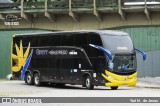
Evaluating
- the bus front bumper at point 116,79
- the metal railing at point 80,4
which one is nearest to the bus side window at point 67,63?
the bus front bumper at point 116,79

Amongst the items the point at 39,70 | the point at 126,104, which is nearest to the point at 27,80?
the point at 39,70

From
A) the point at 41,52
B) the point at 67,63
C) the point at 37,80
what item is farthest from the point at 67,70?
the point at 37,80

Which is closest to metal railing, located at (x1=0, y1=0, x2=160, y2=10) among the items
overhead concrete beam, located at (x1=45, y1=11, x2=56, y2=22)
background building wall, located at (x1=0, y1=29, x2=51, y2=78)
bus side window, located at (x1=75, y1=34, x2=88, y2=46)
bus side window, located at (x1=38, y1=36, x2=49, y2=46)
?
overhead concrete beam, located at (x1=45, y1=11, x2=56, y2=22)

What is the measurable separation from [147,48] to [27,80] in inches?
466

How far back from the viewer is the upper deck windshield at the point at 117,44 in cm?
2944

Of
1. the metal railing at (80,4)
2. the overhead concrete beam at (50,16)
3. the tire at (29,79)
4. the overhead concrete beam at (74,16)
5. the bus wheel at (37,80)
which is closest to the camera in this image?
the bus wheel at (37,80)

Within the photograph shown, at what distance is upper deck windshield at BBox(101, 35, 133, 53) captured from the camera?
29444 millimetres

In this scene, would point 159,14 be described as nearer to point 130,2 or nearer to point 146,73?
Answer: point 130,2

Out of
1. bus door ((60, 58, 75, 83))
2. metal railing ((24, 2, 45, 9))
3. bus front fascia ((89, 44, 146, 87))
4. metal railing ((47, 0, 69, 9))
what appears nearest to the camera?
bus front fascia ((89, 44, 146, 87))

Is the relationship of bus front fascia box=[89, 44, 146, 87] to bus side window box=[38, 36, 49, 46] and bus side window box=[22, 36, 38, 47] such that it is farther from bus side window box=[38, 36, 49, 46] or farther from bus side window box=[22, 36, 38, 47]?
bus side window box=[22, 36, 38, 47]

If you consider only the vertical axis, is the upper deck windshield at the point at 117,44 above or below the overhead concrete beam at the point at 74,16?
below

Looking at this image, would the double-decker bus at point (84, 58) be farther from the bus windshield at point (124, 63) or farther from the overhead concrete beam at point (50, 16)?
the overhead concrete beam at point (50, 16)

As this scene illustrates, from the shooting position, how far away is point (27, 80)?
35.2 m

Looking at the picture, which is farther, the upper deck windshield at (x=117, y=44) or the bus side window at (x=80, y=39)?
the bus side window at (x=80, y=39)
